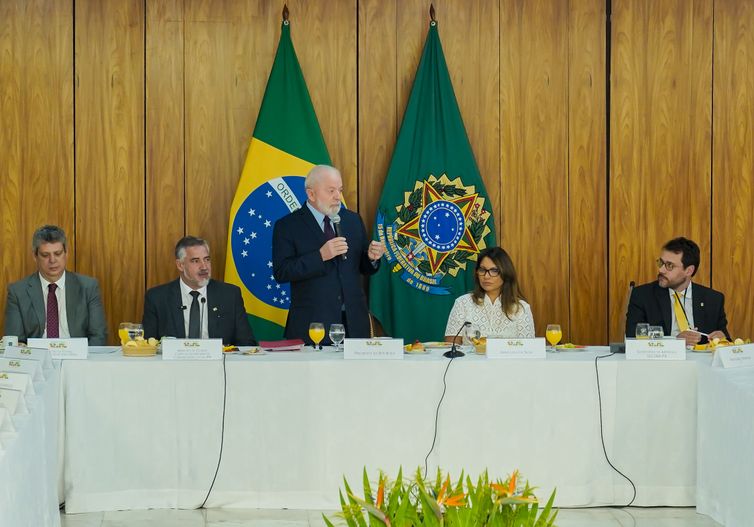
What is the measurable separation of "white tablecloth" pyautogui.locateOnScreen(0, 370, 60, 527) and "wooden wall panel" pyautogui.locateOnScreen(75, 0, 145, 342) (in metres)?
2.17

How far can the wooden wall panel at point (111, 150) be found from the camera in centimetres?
629

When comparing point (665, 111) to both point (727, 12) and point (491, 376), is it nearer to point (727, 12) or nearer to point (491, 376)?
point (727, 12)

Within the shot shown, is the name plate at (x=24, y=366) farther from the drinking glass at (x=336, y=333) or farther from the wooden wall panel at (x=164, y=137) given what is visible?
the wooden wall panel at (x=164, y=137)

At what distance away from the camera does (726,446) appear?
408 cm

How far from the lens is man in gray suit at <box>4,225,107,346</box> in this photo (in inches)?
218

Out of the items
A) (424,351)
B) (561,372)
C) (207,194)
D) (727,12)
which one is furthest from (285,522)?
(727,12)

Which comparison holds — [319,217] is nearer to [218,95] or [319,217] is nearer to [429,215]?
[429,215]

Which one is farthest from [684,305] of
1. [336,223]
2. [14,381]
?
[14,381]

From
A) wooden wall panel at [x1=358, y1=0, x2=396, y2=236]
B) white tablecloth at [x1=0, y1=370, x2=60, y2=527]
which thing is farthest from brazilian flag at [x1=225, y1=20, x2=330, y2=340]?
white tablecloth at [x1=0, y1=370, x2=60, y2=527]

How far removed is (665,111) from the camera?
6.54m

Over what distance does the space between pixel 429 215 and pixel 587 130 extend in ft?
3.75

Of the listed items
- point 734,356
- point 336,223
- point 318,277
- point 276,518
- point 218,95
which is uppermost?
point 218,95

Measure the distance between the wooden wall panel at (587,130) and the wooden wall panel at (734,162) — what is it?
73 centimetres

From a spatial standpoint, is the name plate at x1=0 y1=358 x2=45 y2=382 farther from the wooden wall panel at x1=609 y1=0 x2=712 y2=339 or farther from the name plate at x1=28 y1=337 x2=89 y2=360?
the wooden wall panel at x1=609 y1=0 x2=712 y2=339
